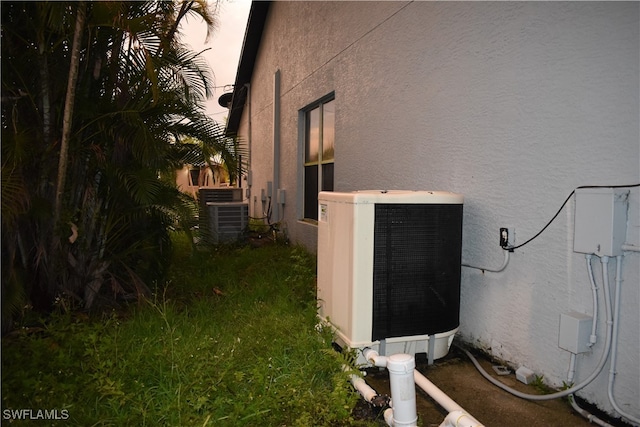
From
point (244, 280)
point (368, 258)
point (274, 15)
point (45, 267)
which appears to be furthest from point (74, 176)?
point (274, 15)

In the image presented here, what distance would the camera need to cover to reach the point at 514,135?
2678 millimetres

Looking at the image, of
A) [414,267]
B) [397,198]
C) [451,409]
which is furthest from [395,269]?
[451,409]

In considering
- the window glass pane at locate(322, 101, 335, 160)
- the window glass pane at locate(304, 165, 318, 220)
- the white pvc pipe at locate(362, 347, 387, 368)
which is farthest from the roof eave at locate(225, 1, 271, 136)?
the white pvc pipe at locate(362, 347, 387, 368)

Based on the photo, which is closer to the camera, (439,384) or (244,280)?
(439,384)

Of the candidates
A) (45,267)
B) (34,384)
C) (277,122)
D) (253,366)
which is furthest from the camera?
(277,122)

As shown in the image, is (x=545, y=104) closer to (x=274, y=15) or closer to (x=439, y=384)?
(x=439, y=384)

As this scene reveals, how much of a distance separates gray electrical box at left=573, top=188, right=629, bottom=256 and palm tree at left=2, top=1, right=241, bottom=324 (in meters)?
3.13

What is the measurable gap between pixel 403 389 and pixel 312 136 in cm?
538

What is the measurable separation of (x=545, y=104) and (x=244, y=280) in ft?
11.9

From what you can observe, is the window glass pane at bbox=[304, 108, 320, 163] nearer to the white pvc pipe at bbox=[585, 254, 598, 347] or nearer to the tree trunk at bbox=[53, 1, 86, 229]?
the tree trunk at bbox=[53, 1, 86, 229]

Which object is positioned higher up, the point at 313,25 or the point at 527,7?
the point at 313,25

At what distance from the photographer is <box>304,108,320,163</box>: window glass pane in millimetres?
6723

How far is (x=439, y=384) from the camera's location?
104 inches

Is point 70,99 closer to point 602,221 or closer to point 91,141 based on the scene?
point 91,141
